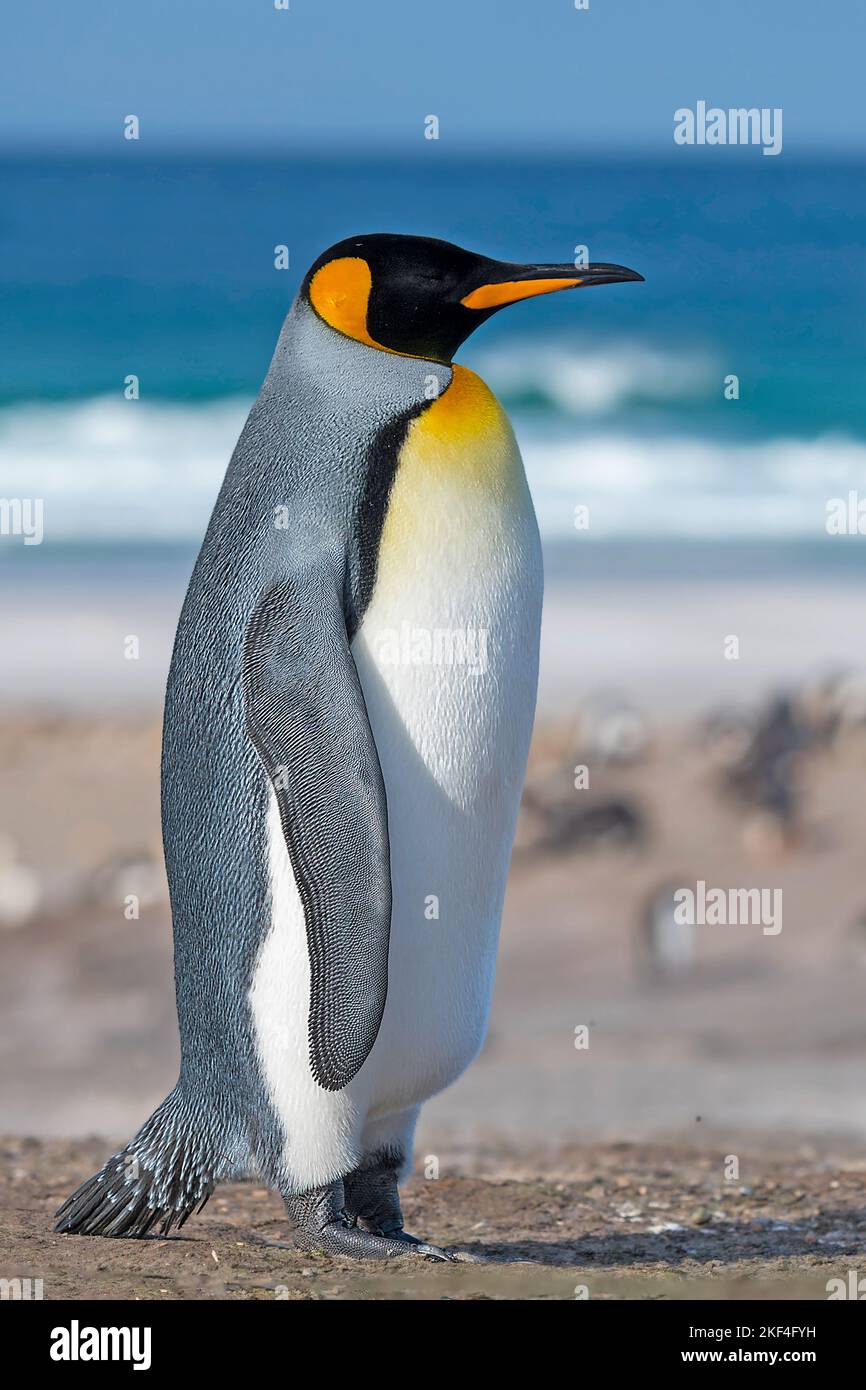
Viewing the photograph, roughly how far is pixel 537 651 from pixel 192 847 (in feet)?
2.56

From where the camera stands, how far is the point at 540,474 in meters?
14.1

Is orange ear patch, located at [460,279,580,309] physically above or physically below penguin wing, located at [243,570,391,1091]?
above

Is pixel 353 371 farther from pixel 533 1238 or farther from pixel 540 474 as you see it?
pixel 540 474

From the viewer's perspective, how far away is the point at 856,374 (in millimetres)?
15461

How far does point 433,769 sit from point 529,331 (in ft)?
44.4

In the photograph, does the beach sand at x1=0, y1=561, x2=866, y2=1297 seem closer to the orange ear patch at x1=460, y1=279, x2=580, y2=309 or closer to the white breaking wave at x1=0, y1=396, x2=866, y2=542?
the orange ear patch at x1=460, y1=279, x2=580, y2=309

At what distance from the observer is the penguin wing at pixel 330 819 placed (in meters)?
2.76

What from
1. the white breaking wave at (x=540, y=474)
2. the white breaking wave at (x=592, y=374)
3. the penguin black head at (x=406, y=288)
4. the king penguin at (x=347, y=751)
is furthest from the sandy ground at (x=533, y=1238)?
the white breaking wave at (x=592, y=374)

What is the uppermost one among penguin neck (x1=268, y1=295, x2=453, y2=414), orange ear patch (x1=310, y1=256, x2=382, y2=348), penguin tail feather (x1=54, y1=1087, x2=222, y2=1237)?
orange ear patch (x1=310, y1=256, x2=382, y2=348)

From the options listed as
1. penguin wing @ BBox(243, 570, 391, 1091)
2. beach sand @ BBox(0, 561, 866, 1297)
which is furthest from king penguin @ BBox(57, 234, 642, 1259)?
beach sand @ BBox(0, 561, 866, 1297)

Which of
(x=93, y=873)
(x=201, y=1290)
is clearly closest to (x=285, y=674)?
(x=201, y=1290)

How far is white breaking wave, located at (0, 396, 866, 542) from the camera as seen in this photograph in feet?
42.3

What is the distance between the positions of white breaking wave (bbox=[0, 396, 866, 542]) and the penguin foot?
31.5 ft
